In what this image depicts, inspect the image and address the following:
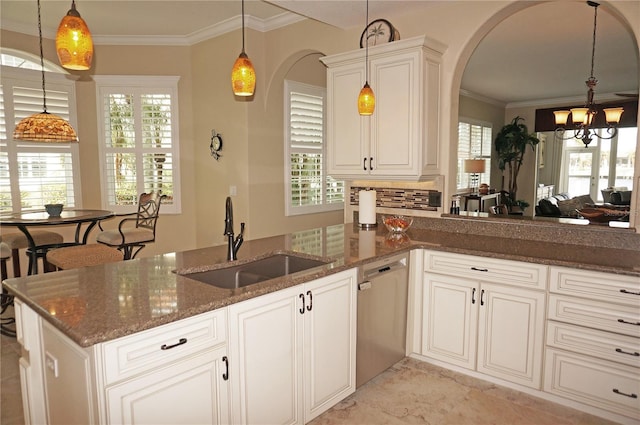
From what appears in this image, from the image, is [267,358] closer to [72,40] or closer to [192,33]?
[72,40]

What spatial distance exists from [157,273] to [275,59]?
296 cm

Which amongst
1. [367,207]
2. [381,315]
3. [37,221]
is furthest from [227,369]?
[37,221]

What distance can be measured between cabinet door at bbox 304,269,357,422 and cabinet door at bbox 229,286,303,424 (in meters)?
0.07

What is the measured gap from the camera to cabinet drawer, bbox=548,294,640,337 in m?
2.26

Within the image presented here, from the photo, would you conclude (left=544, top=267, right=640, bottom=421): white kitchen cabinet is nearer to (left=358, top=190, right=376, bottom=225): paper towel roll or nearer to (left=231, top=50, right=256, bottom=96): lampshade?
(left=358, top=190, right=376, bottom=225): paper towel roll

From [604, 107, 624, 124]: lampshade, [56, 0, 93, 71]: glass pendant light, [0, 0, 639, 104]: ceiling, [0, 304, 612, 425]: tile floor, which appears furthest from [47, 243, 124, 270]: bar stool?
[604, 107, 624, 124]: lampshade

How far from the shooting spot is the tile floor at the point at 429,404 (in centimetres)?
241

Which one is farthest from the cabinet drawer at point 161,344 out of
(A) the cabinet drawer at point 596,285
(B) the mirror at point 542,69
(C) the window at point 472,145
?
(C) the window at point 472,145

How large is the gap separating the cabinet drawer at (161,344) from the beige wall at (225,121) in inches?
92.3

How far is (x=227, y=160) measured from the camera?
4672 mm

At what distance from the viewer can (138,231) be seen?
450 cm

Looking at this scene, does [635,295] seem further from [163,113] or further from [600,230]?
[163,113]

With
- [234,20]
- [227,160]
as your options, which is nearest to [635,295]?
[227,160]

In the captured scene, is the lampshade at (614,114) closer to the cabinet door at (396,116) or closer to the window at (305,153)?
the cabinet door at (396,116)
